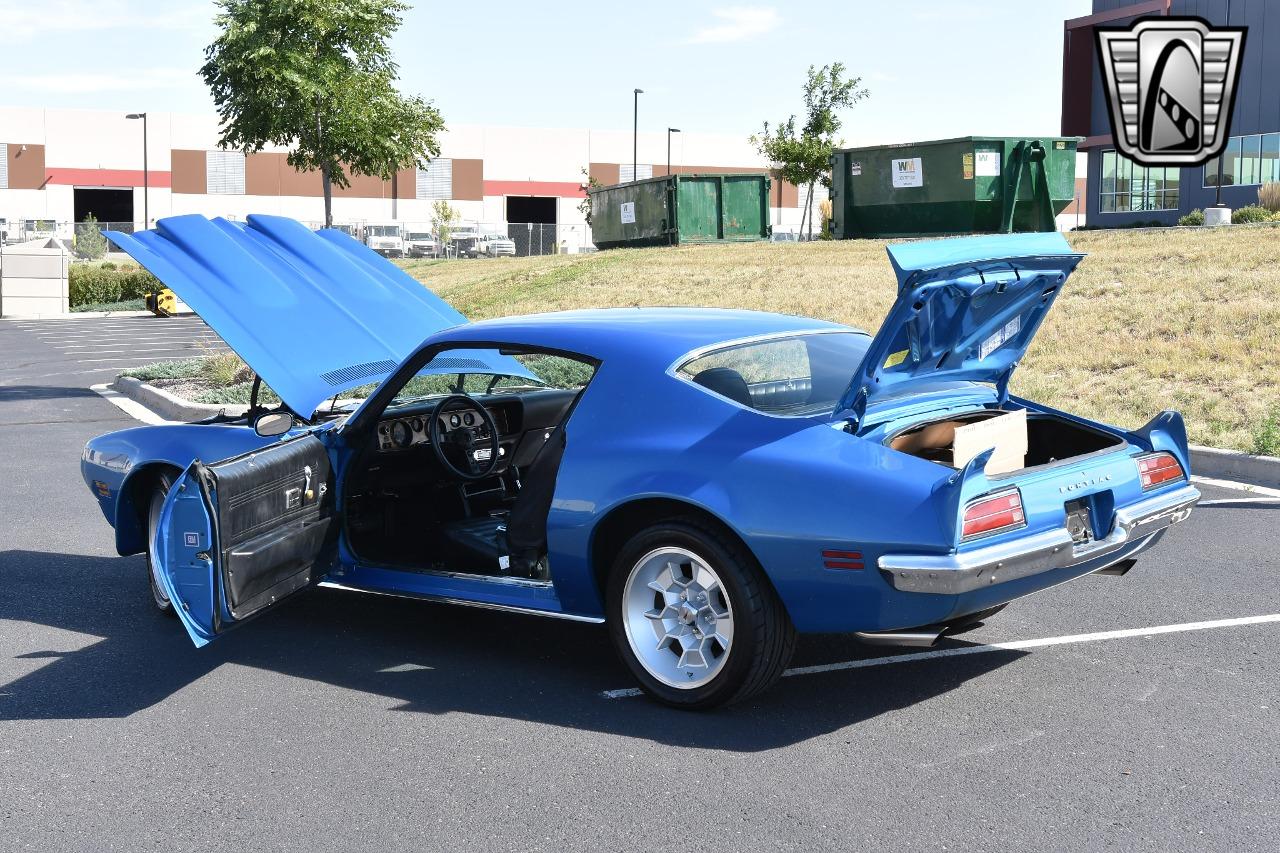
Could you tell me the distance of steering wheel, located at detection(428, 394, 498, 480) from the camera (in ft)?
19.6

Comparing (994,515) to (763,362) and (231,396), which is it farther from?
(231,396)

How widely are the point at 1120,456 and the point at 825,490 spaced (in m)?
1.46

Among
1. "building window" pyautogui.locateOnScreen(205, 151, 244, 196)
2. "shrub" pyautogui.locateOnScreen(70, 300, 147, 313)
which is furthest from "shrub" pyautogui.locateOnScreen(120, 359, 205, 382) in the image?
"building window" pyautogui.locateOnScreen(205, 151, 244, 196)

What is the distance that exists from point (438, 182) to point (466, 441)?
225 ft

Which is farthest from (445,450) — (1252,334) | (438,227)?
(438,227)

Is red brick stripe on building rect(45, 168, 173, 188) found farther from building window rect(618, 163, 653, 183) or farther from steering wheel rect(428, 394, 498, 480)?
steering wheel rect(428, 394, 498, 480)

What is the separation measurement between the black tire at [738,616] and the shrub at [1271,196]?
1190 inches

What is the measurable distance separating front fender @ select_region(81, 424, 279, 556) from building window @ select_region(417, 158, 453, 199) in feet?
222

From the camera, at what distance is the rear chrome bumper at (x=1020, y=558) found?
4.29 metres

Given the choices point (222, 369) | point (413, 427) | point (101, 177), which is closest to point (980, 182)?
point (222, 369)

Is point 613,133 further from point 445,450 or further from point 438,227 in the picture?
point 445,450

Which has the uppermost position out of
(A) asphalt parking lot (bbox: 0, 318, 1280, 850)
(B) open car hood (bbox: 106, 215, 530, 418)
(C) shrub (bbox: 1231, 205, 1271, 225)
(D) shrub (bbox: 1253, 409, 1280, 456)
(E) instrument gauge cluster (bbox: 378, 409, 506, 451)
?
(C) shrub (bbox: 1231, 205, 1271, 225)

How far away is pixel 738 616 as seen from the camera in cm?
458

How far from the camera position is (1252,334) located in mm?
→ 14258
